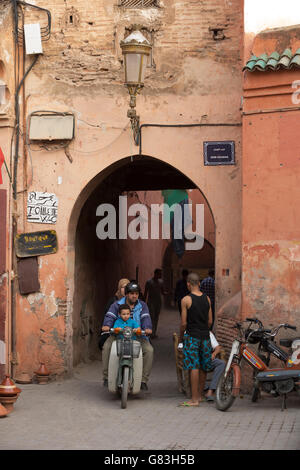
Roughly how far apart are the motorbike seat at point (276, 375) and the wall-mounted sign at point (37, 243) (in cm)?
367

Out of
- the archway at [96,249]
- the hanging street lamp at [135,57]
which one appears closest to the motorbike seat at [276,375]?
the archway at [96,249]

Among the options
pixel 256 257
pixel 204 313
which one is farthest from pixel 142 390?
pixel 256 257

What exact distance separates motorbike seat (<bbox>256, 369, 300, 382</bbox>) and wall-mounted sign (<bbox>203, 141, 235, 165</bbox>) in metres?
3.02

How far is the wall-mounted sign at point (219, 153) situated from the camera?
10.6m

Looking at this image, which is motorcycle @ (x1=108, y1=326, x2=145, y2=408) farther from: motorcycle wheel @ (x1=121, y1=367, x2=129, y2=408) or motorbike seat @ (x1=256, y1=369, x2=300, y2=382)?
motorbike seat @ (x1=256, y1=369, x2=300, y2=382)

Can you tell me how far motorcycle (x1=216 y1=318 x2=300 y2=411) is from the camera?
8.60 meters

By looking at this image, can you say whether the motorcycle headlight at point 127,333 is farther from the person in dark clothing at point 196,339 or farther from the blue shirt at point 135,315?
the person in dark clothing at point 196,339

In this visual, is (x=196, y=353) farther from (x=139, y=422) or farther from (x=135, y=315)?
(x=139, y=422)

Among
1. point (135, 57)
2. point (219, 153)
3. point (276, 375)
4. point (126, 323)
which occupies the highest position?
point (135, 57)

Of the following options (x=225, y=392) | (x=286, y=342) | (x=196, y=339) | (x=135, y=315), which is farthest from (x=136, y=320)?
(x=286, y=342)

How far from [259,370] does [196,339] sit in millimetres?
782

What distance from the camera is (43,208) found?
11.2 metres

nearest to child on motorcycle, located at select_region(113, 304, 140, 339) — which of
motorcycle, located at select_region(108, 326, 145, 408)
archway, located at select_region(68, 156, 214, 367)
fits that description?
motorcycle, located at select_region(108, 326, 145, 408)

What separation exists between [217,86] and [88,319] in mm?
4104
